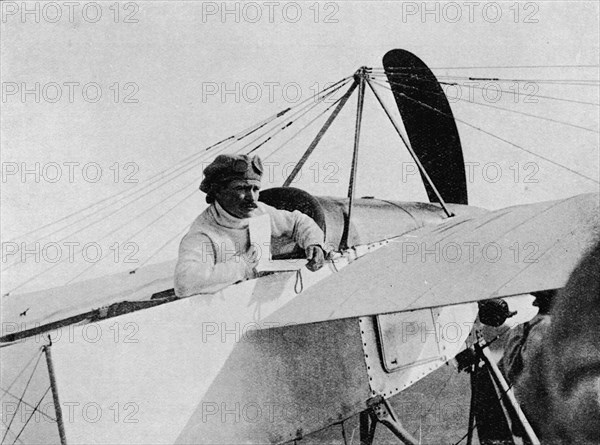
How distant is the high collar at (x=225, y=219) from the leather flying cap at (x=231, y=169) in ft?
0.61

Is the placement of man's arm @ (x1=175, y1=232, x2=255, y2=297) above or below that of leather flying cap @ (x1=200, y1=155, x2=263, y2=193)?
below

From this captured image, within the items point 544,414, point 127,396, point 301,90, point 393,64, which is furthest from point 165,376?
point 393,64

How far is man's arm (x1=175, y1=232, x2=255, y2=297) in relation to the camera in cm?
345

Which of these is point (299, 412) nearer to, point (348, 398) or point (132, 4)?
point (348, 398)

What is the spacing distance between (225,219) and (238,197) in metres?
0.18

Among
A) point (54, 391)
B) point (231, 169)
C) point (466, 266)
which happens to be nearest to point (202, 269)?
point (231, 169)

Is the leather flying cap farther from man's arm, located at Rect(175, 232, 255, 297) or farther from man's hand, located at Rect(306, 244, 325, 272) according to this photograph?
man's hand, located at Rect(306, 244, 325, 272)

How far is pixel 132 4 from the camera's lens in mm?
4590

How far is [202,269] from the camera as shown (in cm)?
350

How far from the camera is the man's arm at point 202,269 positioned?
3451 millimetres

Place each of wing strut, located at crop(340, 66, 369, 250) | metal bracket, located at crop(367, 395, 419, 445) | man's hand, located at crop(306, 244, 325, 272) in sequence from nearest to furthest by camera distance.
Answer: man's hand, located at crop(306, 244, 325, 272), metal bracket, located at crop(367, 395, 419, 445), wing strut, located at crop(340, 66, 369, 250)

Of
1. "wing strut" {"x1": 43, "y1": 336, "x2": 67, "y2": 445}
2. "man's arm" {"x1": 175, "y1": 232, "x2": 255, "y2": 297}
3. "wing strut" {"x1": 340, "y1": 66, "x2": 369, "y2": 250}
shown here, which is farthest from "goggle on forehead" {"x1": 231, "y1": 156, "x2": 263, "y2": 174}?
"wing strut" {"x1": 43, "y1": 336, "x2": 67, "y2": 445}

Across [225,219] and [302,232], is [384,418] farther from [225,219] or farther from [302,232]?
[225,219]

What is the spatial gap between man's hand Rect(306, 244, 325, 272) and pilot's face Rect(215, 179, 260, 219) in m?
0.55
